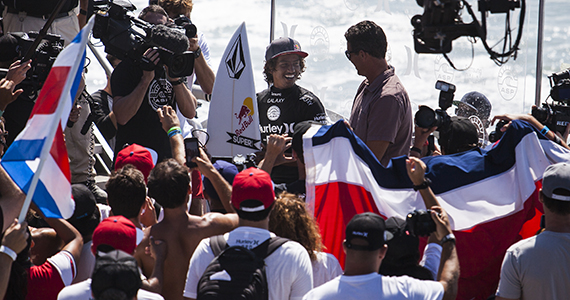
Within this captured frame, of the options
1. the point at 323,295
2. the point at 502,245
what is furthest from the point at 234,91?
the point at 323,295

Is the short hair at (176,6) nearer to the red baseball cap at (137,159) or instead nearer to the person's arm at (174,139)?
the person's arm at (174,139)

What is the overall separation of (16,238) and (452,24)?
2.34 m

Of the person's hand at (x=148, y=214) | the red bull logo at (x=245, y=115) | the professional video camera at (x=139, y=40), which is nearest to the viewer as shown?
the person's hand at (x=148, y=214)

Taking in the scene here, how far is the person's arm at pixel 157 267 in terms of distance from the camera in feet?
9.44

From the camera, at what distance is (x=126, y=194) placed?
3262 mm

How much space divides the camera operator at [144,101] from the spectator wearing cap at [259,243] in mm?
1848

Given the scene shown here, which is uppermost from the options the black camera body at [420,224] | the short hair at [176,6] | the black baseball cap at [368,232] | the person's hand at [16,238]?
the short hair at [176,6]

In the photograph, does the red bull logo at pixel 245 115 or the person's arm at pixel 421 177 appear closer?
the person's arm at pixel 421 177

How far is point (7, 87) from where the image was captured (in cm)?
385

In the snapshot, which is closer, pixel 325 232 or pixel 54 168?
pixel 54 168

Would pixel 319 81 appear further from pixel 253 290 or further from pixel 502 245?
pixel 253 290

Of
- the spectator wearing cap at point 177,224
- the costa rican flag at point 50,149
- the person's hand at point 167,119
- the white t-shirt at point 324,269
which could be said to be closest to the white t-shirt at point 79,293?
the costa rican flag at point 50,149

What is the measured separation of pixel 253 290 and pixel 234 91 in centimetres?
294

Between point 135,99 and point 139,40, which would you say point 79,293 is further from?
point 139,40
